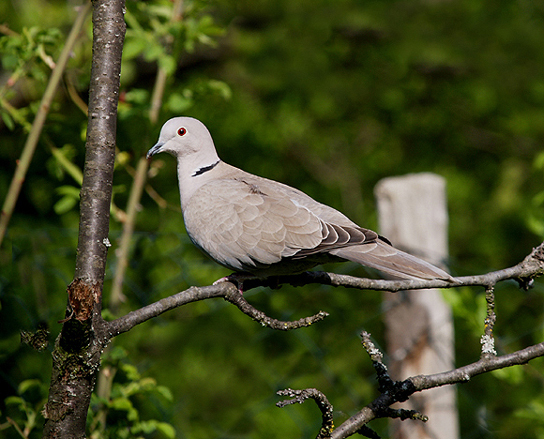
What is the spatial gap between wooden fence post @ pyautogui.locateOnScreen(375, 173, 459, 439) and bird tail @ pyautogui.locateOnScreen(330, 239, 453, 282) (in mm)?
706

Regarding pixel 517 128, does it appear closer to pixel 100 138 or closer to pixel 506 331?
pixel 506 331

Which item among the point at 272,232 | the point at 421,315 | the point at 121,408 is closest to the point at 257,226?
the point at 272,232

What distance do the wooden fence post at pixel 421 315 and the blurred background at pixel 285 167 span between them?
0.73 feet

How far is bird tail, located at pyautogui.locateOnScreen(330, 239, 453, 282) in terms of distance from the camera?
152cm

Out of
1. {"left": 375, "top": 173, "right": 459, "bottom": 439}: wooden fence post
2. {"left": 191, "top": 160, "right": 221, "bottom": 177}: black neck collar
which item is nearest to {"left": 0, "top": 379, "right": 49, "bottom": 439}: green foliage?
{"left": 191, "top": 160, "right": 221, "bottom": 177}: black neck collar

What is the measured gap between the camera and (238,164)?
4.54 metres

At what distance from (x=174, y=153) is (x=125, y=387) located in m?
0.89

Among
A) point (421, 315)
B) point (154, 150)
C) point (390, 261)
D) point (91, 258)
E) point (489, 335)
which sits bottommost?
point (421, 315)

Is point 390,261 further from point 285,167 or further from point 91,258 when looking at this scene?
point 285,167

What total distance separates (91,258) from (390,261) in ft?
2.81

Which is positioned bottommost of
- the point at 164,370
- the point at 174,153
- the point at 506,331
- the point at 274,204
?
the point at 506,331

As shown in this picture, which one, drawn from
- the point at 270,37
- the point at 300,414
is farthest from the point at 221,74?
the point at 300,414

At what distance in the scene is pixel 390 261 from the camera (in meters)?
1.64

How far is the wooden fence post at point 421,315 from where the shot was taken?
8.02 feet
